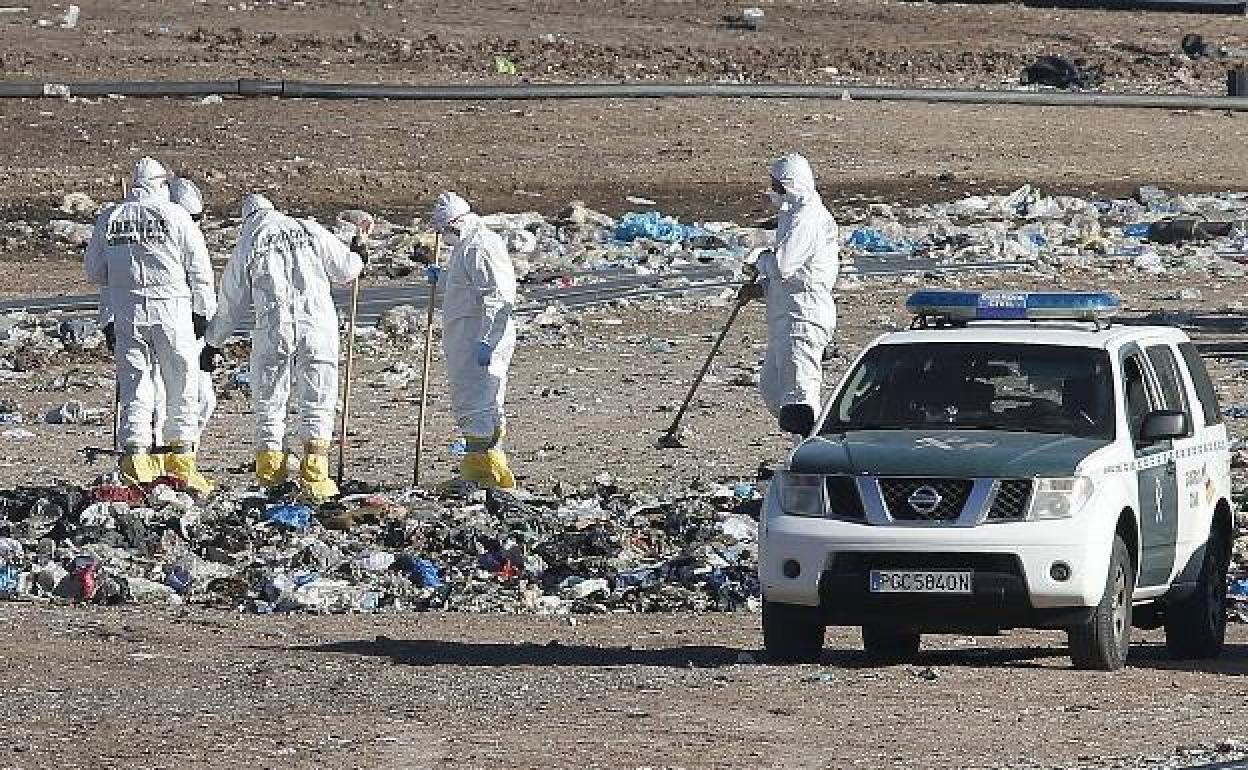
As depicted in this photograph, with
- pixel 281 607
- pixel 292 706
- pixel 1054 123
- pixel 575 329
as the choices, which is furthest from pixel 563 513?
pixel 1054 123

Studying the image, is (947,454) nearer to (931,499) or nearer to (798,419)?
(931,499)

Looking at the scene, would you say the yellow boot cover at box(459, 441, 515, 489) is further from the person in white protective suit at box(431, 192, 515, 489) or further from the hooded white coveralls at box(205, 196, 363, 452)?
the hooded white coveralls at box(205, 196, 363, 452)

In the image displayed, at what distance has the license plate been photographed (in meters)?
12.4

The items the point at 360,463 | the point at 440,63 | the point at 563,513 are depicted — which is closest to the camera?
the point at 563,513

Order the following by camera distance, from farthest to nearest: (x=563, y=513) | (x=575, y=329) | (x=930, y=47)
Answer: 1. (x=930, y=47)
2. (x=575, y=329)
3. (x=563, y=513)

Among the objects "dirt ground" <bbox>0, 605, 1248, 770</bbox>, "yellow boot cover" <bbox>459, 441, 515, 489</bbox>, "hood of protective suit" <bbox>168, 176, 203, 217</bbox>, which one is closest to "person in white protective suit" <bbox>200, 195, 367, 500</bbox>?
"yellow boot cover" <bbox>459, 441, 515, 489</bbox>

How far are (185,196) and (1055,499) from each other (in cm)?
968

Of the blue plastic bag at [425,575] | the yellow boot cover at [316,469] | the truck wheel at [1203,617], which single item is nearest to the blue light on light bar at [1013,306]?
the truck wheel at [1203,617]

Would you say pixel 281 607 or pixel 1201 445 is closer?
pixel 1201 445

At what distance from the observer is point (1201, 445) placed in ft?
46.3

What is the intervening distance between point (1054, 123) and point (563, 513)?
87.7ft

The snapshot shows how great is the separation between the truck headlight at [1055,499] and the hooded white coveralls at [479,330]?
7466mm

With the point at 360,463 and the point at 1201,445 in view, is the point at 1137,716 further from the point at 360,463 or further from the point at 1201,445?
the point at 360,463

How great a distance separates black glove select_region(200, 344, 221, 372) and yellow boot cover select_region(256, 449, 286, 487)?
0.78 metres
